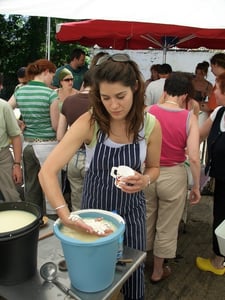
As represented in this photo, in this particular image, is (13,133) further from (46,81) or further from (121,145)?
(121,145)

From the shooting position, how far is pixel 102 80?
4.81ft

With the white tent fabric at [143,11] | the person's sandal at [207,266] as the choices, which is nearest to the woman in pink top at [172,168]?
the person's sandal at [207,266]

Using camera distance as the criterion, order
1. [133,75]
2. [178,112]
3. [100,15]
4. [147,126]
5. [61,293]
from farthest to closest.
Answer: [100,15] < [178,112] < [147,126] < [133,75] < [61,293]

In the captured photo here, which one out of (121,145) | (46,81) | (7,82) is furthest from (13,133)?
(7,82)

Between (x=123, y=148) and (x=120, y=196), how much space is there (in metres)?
0.26

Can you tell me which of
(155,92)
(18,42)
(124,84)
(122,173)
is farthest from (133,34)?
(18,42)

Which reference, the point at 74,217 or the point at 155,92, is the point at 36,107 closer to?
the point at 155,92

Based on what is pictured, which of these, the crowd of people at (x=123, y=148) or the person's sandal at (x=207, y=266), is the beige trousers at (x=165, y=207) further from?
the person's sandal at (x=207, y=266)

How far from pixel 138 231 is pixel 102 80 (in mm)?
840

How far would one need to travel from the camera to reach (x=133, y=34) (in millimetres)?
4867

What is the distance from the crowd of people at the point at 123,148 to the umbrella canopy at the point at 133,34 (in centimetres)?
64

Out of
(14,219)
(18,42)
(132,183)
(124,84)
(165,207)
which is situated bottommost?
(165,207)

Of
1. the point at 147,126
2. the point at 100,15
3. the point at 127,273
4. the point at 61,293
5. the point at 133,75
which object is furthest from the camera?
the point at 100,15

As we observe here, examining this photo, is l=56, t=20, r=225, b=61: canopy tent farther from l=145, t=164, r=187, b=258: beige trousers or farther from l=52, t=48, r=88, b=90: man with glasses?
l=145, t=164, r=187, b=258: beige trousers
